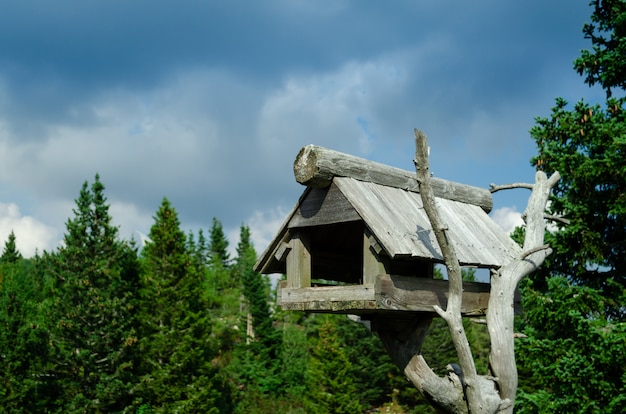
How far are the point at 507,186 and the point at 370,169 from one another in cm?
324

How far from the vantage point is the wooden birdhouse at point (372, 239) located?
709 centimetres

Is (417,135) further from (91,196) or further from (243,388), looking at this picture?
(243,388)

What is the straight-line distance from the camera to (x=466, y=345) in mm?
7340

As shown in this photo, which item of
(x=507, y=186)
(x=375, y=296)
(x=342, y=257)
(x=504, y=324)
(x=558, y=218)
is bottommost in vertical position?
(x=504, y=324)

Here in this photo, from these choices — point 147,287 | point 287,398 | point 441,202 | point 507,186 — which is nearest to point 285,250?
point 441,202

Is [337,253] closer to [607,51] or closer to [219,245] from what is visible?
[607,51]

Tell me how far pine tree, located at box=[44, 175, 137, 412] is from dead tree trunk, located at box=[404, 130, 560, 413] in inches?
859

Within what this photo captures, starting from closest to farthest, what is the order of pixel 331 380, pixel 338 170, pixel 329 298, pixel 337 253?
pixel 329 298 < pixel 338 170 < pixel 337 253 < pixel 331 380

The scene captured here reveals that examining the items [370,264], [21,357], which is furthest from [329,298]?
[21,357]

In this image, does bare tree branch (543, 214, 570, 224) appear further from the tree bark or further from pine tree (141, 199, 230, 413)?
pine tree (141, 199, 230, 413)

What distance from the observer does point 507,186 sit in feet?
33.5

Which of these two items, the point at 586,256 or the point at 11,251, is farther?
the point at 11,251

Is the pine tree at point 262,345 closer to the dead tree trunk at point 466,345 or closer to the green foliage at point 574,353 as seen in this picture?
the green foliage at point 574,353

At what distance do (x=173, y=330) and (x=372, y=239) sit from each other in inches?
897
